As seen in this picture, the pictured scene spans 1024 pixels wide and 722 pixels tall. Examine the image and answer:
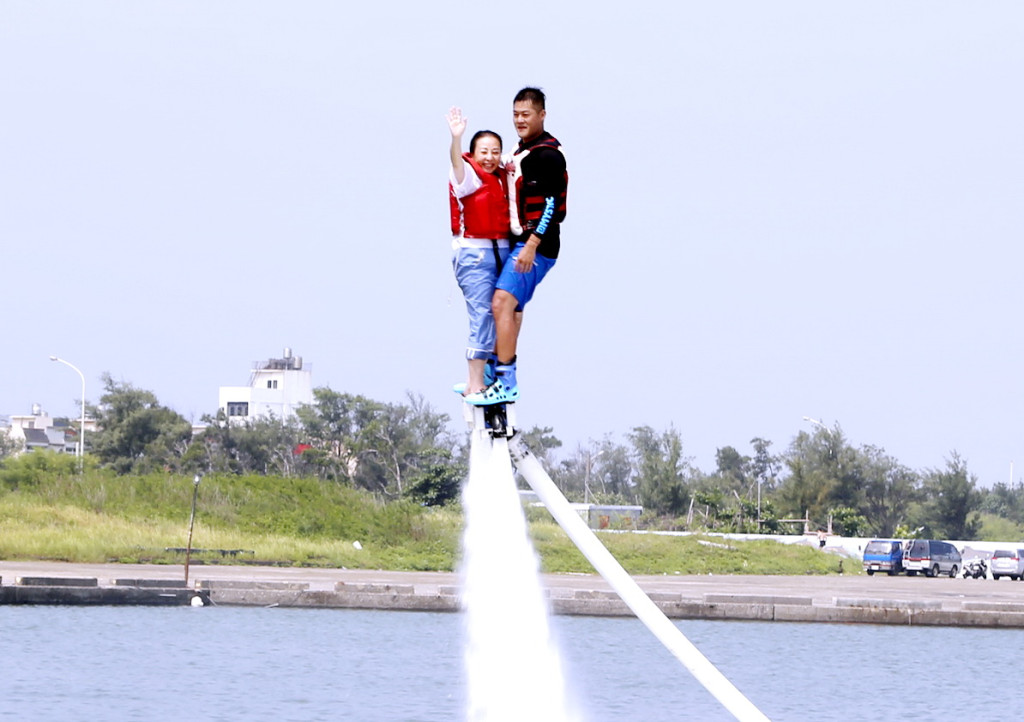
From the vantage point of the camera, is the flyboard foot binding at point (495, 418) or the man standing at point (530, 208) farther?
the flyboard foot binding at point (495, 418)

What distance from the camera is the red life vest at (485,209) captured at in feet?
27.6

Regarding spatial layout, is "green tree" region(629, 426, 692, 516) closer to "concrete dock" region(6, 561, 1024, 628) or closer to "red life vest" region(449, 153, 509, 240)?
"concrete dock" region(6, 561, 1024, 628)

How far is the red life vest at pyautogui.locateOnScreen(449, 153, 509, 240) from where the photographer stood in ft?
27.6

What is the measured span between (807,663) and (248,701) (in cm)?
1318

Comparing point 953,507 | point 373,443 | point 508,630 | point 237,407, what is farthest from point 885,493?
point 508,630

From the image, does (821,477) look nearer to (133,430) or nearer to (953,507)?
(953,507)

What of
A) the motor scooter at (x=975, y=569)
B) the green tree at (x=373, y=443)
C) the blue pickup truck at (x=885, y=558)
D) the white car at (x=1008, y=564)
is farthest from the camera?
the green tree at (x=373, y=443)

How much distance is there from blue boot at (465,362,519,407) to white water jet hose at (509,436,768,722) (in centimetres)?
27

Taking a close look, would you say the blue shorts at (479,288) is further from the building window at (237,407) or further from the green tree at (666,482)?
the building window at (237,407)

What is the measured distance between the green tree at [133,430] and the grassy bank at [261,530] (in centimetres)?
3976

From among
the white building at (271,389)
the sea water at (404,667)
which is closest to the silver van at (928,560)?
the sea water at (404,667)

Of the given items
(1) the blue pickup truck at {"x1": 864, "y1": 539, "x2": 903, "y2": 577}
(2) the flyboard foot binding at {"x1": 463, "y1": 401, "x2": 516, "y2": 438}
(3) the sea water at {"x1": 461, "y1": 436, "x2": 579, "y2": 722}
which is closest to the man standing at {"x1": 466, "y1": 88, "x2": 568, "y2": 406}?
(2) the flyboard foot binding at {"x1": 463, "y1": 401, "x2": 516, "y2": 438}

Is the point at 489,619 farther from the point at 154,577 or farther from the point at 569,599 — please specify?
the point at 154,577

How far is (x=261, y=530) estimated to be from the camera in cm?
5594
